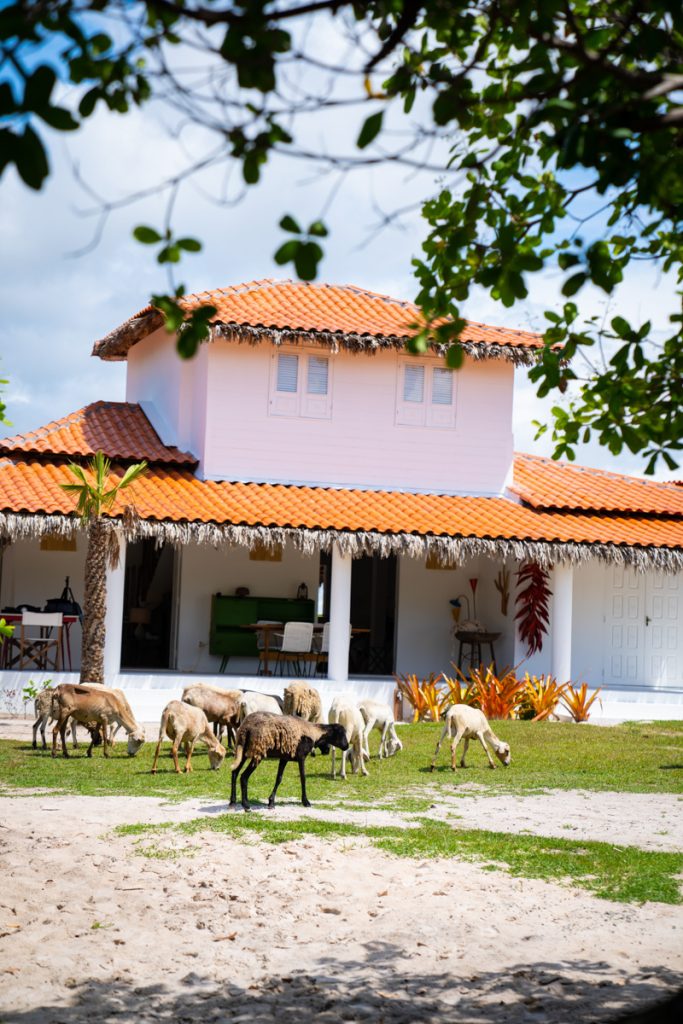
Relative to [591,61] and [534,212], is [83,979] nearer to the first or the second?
[534,212]

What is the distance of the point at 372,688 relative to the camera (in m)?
19.6

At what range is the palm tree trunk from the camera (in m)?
17.1

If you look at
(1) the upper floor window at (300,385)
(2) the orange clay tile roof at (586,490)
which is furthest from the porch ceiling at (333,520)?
(1) the upper floor window at (300,385)

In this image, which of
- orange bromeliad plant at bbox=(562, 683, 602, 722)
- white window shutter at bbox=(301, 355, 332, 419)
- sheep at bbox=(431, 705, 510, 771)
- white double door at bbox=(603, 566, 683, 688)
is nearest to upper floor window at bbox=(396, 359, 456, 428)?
white window shutter at bbox=(301, 355, 332, 419)

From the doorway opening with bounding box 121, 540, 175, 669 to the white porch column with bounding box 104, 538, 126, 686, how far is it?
4312 millimetres

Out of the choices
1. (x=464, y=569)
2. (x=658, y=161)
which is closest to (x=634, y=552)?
(x=464, y=569)

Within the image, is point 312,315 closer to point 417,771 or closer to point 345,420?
point 345,420

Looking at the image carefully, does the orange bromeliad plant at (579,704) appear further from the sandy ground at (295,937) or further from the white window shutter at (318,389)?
the sandy ground at (295,937)

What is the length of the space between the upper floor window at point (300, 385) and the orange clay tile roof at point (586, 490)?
389 cm

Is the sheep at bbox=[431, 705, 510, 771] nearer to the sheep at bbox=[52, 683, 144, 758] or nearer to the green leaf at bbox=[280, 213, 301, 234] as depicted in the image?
the sheep at bbox=[52, 683, 144, 758]

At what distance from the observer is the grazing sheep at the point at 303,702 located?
48.8 feet

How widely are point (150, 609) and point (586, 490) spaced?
8.54m

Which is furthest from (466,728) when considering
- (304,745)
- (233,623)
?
(233,623)

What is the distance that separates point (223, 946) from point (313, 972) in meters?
0.72
